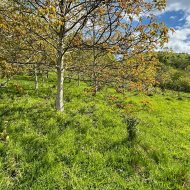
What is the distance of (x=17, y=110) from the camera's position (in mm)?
10828

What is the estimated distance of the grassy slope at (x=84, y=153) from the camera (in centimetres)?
624

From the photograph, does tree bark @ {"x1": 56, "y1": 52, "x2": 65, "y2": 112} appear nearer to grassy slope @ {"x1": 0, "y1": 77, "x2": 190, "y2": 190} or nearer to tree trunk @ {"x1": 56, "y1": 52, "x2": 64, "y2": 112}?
tree trunk @ {"x1": 56, "y1": 52, "x2": 64, "y2": 112}

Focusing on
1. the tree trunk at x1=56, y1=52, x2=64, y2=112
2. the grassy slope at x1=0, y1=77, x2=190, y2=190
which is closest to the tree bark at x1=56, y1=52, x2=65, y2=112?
the tree trunk at x1=56, y1=52, x2=64, y2=112

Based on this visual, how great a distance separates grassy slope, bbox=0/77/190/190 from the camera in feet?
20.5

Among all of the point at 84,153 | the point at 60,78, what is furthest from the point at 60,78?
the point at 84,153

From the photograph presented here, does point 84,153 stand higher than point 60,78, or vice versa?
point 60,78

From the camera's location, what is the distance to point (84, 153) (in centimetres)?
748

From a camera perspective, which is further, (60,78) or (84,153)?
(60,78)

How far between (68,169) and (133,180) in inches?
79.4

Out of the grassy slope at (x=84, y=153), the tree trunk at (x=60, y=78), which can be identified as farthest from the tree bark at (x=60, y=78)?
the grassy slope at (x=84, y=153)

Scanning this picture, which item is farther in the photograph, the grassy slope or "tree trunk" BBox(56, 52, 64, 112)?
"tree trunk" BBox(56, 52, 64, 112)

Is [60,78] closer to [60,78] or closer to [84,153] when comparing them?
[60,78]

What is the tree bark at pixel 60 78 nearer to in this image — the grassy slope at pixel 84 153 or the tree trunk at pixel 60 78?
the tree trunk at pixel 60 78

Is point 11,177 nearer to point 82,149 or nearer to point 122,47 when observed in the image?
point 82,149
